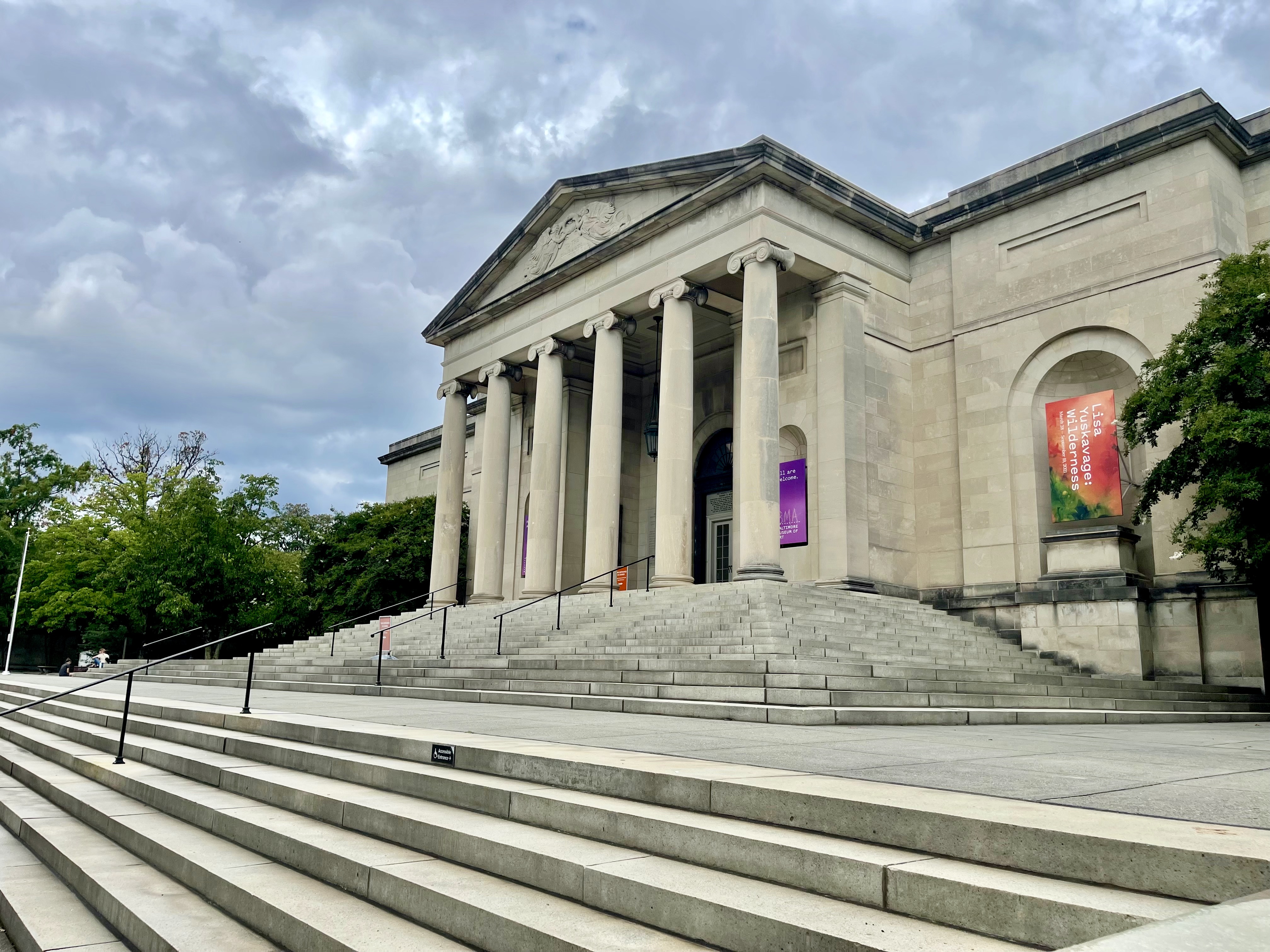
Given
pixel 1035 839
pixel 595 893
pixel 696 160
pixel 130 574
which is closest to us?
pixel 1035 839

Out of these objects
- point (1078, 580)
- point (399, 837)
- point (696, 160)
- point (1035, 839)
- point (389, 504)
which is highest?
point (696, 160)

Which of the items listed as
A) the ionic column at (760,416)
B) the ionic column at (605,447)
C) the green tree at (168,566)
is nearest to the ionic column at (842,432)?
the ionic column at (760,416)

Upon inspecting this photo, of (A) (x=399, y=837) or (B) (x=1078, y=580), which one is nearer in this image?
(A) (x=399, y=837)

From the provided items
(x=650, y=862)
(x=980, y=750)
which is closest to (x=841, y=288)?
(x=980, y=750)

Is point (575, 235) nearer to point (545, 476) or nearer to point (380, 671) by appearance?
point (545, 476)

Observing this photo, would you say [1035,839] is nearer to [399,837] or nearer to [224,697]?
[399,837]

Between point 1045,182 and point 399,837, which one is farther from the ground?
point 1045,182

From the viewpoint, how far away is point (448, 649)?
21859mm

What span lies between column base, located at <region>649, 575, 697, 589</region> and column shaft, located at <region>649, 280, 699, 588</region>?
2 cm

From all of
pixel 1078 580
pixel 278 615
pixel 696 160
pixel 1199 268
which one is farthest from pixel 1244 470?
pixel 278 615

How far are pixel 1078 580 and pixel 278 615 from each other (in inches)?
1325

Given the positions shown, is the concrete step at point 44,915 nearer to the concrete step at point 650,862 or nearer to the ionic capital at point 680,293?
the concrete step at point 650,862

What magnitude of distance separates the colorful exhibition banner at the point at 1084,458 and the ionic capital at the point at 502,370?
17150 millimetres

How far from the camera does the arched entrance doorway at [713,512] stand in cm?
3036
